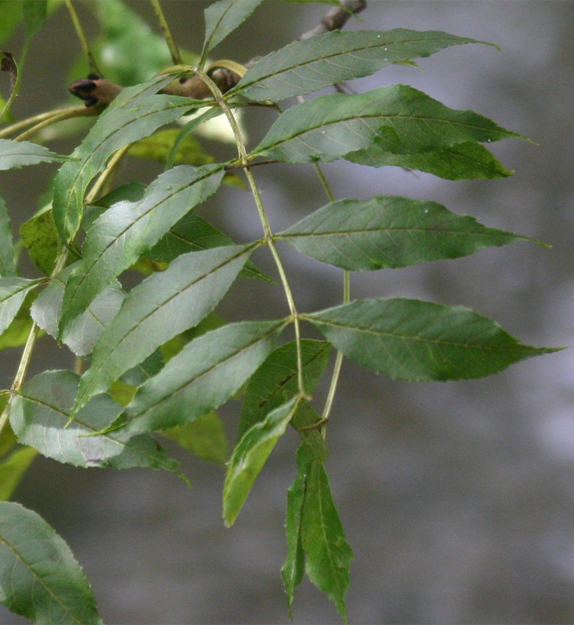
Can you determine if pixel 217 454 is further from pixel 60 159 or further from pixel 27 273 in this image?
pixel 27 273

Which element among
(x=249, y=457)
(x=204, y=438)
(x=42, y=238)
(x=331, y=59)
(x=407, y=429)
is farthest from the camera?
(x=407, y=429)

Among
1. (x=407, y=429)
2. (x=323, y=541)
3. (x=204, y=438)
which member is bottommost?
(x=407, y=429)

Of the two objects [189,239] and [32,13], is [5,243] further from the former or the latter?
[32,13]

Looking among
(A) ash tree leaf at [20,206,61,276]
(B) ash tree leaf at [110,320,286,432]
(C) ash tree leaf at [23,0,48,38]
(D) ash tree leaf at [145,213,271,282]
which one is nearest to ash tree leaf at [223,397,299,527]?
(B) ash tree leaf at [110,320,286,432]

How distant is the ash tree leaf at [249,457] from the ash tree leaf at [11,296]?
150mm

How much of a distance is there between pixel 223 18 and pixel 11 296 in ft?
0.70

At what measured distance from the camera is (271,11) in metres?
0.92

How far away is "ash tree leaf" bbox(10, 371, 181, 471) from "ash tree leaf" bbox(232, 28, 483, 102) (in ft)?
0.56

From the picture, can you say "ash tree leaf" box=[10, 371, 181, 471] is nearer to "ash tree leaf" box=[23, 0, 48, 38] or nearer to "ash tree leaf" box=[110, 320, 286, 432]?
"ash tree leaf" box=[110, 320, 286, 432]

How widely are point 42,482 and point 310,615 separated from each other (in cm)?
40

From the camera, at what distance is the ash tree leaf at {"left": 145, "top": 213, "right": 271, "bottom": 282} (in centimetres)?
33

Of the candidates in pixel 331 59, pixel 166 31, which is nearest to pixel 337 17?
pixel 166 31

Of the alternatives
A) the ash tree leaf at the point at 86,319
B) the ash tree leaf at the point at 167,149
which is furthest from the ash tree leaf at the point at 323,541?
Answer: the ash tree leaf at the point at 167,149

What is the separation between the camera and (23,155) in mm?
302
